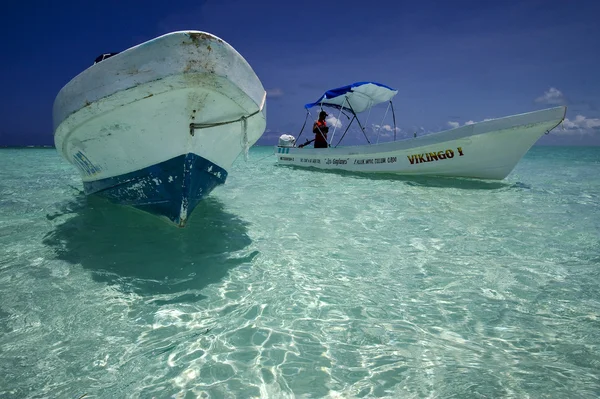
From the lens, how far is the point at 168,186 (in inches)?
172

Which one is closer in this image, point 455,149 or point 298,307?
point 298,307

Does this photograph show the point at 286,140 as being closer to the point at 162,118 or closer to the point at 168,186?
the point at 168,186

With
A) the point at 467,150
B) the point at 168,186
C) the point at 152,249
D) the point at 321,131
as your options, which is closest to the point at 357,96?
the point at 321,131

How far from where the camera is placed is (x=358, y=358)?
2.14 m

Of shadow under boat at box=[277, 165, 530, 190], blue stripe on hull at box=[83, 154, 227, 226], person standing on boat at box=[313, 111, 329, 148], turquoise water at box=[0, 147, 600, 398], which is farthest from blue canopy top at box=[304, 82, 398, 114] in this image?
blue stripe on hull at box=[83, 154, 227, 226]

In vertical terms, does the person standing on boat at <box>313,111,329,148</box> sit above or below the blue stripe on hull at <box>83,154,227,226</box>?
above

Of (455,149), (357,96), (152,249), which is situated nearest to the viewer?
(152,249)

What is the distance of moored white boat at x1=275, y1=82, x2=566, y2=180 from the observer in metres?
8.31

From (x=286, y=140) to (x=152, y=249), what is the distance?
12.0m

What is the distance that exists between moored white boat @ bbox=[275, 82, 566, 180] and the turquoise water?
356cm

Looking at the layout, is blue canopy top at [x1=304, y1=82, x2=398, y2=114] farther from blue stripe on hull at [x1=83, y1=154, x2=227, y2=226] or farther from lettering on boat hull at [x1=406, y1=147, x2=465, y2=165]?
blue stripe on hull at [x1=83, y1=154, x2=227, y2=226]

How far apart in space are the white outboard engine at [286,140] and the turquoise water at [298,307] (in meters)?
10.3

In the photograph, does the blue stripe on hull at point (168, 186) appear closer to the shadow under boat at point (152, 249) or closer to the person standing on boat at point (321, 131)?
the shadow under boat at point (152, 249)

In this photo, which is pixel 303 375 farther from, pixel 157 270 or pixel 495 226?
pixel 495 226
